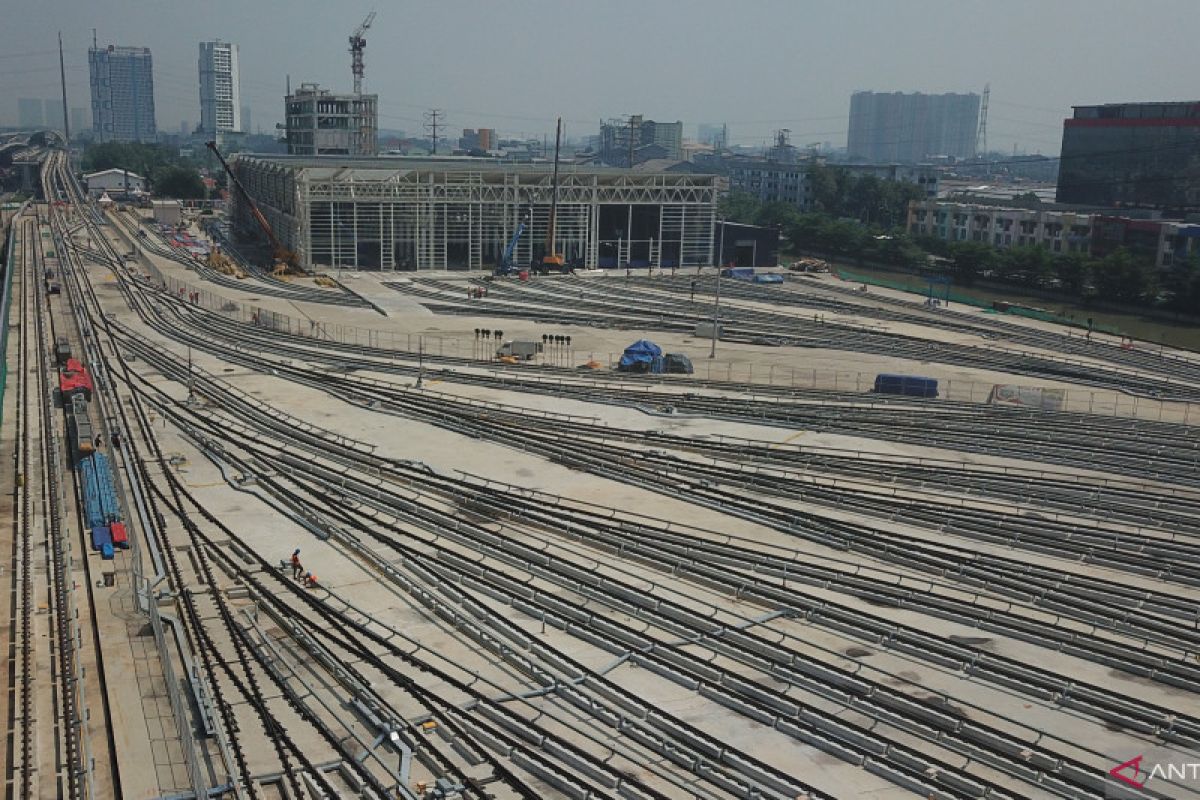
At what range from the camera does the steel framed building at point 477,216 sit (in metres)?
65.6

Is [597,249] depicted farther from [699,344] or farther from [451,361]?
[451,361]

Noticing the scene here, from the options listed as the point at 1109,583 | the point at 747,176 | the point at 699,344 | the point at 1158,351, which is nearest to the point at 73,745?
the point at 1109,583

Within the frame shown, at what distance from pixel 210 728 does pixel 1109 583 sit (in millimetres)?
16000

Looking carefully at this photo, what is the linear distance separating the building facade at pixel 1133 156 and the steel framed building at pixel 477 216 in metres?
41.6

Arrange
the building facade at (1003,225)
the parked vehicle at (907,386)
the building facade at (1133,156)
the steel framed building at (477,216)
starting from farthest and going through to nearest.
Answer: the building facade at (1133,156)
the building facade at (1003,225)
the steel framed building at (477,216)
the parked vehicle at (907,386)

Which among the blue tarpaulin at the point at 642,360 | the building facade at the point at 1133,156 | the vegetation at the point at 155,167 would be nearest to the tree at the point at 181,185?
the vegetation at the point at 155,167

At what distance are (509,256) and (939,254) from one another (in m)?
32.2

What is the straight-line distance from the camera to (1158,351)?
4959cm

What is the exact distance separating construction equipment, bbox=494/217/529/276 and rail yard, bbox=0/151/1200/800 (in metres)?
24.7

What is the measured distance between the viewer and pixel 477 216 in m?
68.4

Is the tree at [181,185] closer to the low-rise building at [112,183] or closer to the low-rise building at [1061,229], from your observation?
the low-rise building at [112,183]

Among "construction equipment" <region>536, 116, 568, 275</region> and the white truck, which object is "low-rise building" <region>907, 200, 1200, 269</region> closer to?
"construction equipment" <region>536, 116, 568, 275</region>

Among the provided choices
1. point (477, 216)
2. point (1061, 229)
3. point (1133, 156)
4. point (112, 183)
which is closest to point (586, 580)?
point (477, 216)

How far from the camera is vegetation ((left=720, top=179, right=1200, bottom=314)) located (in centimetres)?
6206
